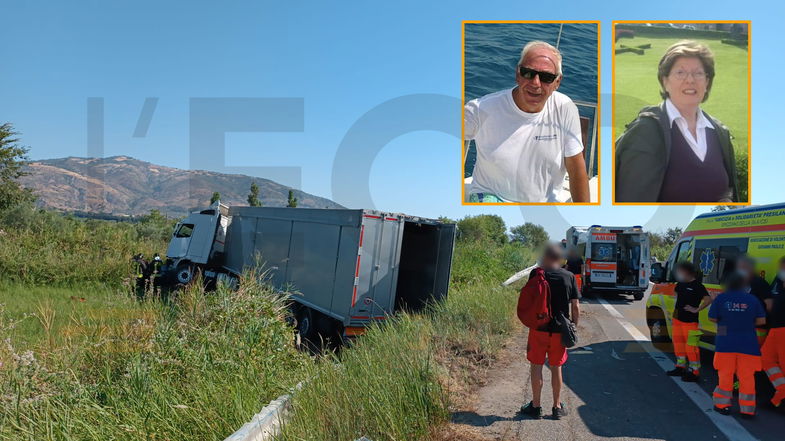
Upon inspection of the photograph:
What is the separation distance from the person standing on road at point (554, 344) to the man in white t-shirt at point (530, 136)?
Answer: 5855 mm

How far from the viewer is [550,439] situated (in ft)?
15.5

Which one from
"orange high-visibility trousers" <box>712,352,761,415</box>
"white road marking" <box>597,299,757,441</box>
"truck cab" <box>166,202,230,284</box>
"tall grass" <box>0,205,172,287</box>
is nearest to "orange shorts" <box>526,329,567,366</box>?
"white road marking" <box>597,299,757,441</box>

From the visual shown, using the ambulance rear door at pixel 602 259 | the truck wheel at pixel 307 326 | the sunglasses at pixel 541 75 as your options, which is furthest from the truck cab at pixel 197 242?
the ambulance rear door at pixel 602 259

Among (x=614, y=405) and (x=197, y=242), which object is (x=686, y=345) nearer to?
(x=614, y=405)

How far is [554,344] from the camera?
5.40 metres

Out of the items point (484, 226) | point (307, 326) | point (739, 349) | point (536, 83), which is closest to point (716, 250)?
point (739, 349)

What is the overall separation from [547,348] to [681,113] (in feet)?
27.4

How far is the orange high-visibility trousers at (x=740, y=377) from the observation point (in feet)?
17.8

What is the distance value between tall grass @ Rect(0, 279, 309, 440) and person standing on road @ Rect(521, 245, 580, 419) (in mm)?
2419

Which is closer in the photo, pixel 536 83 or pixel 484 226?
pixel 536 83

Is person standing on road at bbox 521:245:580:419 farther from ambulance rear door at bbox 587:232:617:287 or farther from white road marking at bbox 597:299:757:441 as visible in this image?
ambulance rear door at bbox 587:232:617:287

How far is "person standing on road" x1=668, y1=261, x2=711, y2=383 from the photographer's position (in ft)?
22.5

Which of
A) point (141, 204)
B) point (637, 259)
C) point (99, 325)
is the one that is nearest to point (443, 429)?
point (99, 325)

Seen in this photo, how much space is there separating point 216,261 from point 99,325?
11.2 meters
